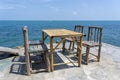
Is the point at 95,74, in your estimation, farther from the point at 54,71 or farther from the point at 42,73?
the point at 42,73

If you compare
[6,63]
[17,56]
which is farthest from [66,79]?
[17,56]

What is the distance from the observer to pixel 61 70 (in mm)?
4508

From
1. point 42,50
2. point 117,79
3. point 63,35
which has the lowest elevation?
point 117,79

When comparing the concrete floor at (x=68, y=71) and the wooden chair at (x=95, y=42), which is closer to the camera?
the concrete floor at (x=68, y=71)

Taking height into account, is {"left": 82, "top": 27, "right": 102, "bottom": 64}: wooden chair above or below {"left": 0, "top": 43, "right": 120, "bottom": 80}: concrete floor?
above

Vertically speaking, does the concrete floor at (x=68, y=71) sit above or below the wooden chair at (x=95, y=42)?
below

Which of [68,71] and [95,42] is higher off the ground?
[95,42]

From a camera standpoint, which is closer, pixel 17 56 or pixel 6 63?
pixel 6 63

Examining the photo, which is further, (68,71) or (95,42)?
(95,42)

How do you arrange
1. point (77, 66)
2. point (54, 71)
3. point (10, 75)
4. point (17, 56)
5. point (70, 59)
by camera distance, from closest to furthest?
1. point (10, 75)
2. point (54, 71)
3. point (77, 66)
4. point (70, 59)
5. point (17, 56)

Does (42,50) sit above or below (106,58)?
above

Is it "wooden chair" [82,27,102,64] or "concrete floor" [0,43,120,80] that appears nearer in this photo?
"concrete floor" [0,43,120,80]

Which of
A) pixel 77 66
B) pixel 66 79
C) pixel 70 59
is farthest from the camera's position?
pixel 70 59

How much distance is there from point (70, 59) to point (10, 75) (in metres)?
2.35
